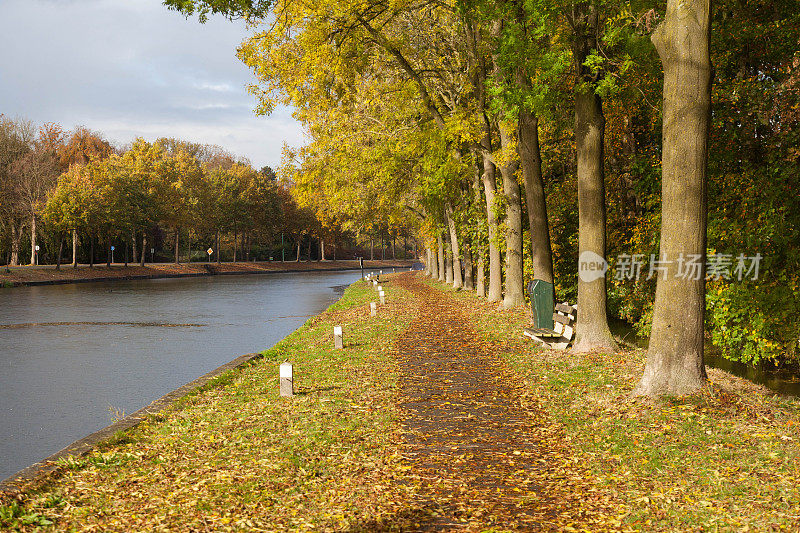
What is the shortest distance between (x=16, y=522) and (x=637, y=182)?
55.6 ft

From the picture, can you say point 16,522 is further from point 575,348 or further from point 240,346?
point 240,346

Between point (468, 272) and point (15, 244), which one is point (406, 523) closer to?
point (468, 272)

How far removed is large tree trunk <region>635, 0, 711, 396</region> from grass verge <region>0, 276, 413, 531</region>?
12.1ft

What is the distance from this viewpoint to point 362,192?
3036 cm

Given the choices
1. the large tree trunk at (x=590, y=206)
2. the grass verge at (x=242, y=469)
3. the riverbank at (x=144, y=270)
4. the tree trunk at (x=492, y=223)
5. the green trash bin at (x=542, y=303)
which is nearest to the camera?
the grass verge at (x=242, y=469)

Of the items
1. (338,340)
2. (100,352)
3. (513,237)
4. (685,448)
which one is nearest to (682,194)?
(685,448)

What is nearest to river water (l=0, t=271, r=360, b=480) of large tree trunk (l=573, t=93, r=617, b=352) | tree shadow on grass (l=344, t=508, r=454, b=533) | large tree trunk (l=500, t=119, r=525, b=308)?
tree shadow on grass (l=344, t=508, r=454, b=533)

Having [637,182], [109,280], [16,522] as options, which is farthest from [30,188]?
[16,522]

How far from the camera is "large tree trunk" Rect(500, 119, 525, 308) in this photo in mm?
19797

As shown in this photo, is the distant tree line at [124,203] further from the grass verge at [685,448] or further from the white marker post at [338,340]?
the grass verge at [685,448]

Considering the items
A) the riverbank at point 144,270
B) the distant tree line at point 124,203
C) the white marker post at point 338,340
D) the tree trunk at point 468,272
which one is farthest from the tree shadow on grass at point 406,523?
the riverbank at point 144,270

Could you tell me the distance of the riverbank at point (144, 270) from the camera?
50.6 m

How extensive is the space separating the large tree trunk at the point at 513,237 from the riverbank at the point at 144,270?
40954mm

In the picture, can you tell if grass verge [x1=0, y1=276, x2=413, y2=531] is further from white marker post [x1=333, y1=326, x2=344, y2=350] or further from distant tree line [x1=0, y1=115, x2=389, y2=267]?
distant tree line [x1=0, y1=115, x2=389, y2=267]
